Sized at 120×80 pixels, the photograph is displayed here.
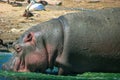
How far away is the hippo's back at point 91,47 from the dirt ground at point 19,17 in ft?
Answer: 20.5

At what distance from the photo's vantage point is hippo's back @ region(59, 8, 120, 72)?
22.0 ft

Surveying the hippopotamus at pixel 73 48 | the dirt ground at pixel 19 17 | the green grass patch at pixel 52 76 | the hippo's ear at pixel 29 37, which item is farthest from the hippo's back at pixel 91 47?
the dirt ground at pixel 19 17

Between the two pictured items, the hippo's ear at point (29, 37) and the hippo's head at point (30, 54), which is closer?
the hippo's head at point (30, 54)

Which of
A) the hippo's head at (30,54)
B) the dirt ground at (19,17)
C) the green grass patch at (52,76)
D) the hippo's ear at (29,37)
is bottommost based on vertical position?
the dirt ground at (19,17)

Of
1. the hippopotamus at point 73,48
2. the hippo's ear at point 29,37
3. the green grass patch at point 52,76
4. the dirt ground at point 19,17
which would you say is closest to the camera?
the green grass patch at point 52,76

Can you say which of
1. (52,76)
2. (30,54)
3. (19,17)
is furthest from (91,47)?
(19,17)

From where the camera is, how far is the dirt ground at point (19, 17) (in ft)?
46.4

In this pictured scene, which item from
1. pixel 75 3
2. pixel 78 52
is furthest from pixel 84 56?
pixel 75 3

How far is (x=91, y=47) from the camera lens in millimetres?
6758

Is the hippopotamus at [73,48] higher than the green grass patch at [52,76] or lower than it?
higher

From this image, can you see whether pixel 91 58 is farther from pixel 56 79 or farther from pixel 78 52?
pixel 56 79

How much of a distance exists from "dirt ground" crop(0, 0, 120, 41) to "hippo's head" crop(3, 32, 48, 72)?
5981mm

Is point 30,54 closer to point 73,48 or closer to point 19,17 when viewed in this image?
point 73,48

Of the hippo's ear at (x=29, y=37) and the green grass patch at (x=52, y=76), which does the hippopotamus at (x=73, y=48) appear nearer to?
the hippo's ear at (x=29, y=37)
